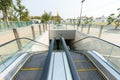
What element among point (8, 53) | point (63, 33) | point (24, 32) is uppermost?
point (24, 32)

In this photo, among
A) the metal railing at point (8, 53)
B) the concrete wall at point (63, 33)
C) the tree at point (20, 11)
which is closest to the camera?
the metal railing at point (8, 53)

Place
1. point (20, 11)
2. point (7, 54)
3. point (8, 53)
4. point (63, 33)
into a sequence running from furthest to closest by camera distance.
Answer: point (20, 11) < point (63, 33) < point (8, 53) < point (7, 54)

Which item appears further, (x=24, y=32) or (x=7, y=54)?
(x=24, y=32)

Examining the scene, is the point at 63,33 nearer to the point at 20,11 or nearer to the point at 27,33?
the point at 27,33

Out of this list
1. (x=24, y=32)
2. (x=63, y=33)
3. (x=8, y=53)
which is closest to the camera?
(x=8, y=53)

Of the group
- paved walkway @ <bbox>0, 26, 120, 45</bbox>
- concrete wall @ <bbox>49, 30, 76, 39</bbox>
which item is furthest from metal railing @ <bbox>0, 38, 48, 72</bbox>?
concrete wall @ <bbox>49, 30, 76, 39</bbox>

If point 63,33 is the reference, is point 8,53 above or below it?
above

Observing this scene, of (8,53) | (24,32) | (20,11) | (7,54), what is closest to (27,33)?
(24,32)

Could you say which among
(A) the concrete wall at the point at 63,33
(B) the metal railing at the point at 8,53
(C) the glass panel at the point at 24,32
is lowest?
(A) the concrete wall at the point at 63,33

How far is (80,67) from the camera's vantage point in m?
3.18

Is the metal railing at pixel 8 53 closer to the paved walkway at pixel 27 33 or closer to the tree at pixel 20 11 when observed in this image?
the paved walkway at pixel 27 33

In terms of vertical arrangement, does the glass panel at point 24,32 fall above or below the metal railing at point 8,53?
above

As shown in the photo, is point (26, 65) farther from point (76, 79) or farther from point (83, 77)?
point (76, 79)

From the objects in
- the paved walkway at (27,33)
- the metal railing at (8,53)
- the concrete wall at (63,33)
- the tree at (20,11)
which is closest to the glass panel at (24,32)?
the paved walkway at (27,33)
